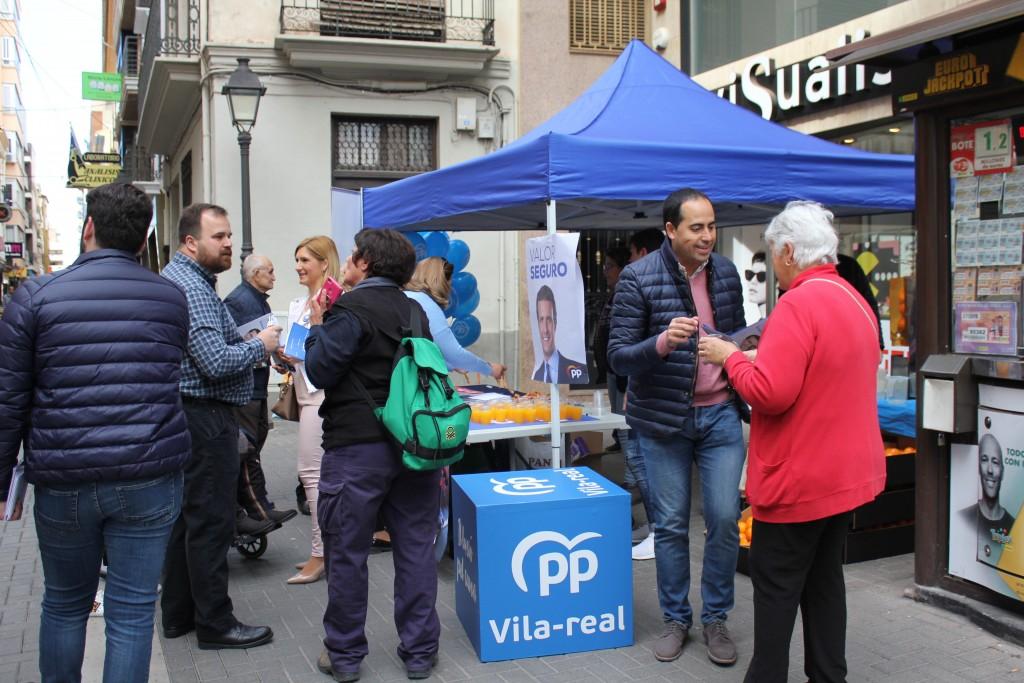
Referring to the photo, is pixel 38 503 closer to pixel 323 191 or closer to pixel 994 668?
pixel 994 668

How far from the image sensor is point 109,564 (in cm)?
312

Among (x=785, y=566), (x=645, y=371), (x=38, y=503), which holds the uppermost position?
(x=645, y=371)

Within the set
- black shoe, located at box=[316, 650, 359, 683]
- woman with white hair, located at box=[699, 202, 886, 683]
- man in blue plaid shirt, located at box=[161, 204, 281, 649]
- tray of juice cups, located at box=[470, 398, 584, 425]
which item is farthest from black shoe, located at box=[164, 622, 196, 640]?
woman with white hair, located at box=[699, 202, 886, 683]

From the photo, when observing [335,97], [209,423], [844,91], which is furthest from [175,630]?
[335,97]

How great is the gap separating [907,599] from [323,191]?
33.5ft

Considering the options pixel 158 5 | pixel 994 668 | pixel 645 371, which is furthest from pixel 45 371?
pixel 158 5

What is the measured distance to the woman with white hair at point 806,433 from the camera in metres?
3.04

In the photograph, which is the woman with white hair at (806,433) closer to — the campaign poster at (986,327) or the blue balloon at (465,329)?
the campaign poster at (986,327)

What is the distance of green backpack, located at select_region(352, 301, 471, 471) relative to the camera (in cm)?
374

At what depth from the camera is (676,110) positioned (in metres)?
6.19

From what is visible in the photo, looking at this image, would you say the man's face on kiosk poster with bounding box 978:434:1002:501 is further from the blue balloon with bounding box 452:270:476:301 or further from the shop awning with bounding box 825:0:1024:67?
the blue balloon with bounding box 452:270:476:301

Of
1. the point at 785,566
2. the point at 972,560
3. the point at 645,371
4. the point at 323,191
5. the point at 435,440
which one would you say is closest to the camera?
the point at 785,566

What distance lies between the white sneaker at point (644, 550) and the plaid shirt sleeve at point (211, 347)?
277 cm

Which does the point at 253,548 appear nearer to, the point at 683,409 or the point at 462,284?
the point at 683,409
